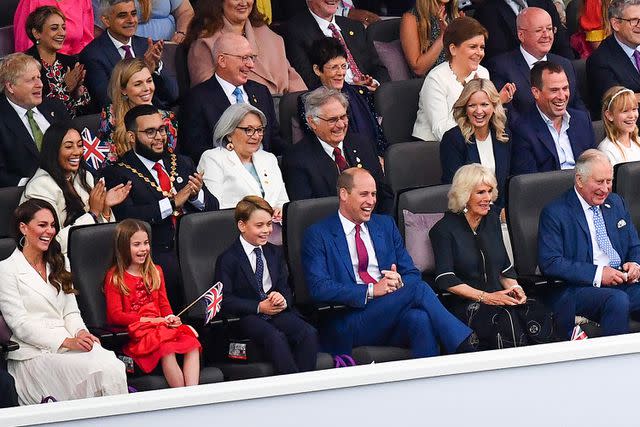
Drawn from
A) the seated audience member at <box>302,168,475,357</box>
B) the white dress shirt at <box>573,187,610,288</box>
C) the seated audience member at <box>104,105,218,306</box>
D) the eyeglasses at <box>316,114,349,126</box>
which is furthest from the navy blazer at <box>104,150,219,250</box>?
the white dress shirt at <box>573,187,610,288</box>

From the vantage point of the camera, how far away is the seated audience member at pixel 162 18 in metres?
→ 7.76

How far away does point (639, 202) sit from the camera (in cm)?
673

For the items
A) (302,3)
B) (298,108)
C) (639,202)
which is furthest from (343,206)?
(302,3)

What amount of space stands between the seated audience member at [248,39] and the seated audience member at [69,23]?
55cm

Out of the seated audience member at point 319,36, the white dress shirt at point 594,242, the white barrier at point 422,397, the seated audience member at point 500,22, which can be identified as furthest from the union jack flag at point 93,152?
the seated audience member at point 500,22

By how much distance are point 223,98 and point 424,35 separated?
1246 millimetres

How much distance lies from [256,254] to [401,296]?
0.59 metres

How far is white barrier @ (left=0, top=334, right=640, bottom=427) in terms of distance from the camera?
455cm

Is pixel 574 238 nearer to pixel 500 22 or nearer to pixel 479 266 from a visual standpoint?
pixel 479 266

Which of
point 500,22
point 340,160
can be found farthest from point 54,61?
point 500,22

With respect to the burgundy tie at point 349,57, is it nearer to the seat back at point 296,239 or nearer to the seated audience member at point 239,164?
the seated audience member at point 239,164

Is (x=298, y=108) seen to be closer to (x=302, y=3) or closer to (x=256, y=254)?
(x=256, y=254)

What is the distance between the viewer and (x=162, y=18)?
789 centimetres

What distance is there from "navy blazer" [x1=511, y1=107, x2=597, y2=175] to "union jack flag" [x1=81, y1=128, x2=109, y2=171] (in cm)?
184
